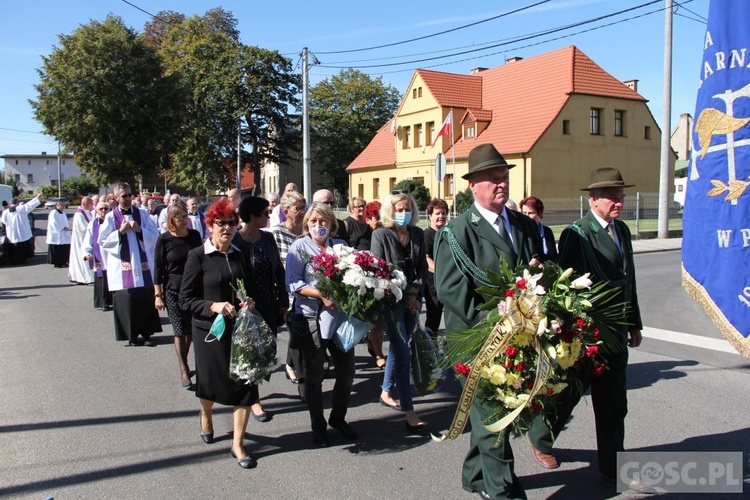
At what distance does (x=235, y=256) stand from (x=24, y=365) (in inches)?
167

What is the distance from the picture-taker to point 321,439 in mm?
4883

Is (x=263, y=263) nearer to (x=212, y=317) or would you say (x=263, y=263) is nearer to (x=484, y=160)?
(x=212, y=317)

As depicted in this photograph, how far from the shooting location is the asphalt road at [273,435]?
4164 millimetres

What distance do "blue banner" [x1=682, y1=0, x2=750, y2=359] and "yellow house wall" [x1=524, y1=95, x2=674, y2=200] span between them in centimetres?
3329

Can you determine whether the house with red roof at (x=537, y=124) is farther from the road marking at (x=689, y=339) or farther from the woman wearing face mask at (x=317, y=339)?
the woman wearing face mask at (x=317, y=339)

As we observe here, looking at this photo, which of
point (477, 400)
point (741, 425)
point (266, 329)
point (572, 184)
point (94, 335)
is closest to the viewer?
point (477, 400)

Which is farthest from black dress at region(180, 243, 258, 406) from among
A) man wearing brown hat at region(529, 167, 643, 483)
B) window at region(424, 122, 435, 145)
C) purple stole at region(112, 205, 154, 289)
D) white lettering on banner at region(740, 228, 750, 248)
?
window at region(424, 122, 435, 145)

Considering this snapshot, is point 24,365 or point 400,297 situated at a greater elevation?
point 400,297

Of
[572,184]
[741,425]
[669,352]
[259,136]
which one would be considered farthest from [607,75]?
[741,425]

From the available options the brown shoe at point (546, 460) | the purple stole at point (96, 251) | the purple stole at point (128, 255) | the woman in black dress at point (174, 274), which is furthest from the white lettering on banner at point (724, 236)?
the purple stole at point (96, 251)

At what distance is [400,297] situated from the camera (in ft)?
15.9

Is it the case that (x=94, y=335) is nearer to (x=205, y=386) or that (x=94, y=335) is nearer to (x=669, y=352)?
(x=205, y=386)

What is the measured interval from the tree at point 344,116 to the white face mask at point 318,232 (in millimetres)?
59726

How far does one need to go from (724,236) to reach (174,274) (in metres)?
5.30
